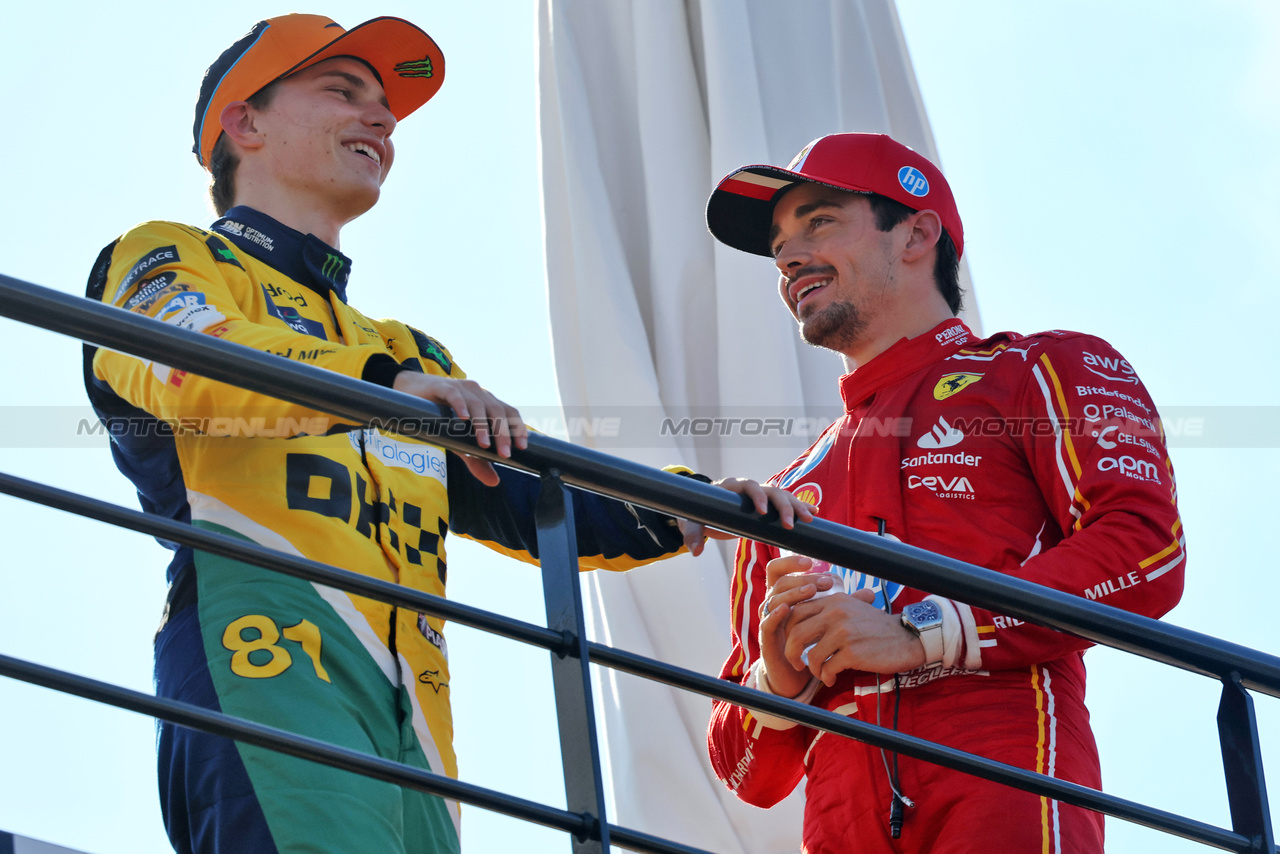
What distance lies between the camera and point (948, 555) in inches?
71.4

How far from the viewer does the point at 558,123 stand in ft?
11.2

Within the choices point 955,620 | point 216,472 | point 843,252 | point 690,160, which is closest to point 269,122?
point 216,472

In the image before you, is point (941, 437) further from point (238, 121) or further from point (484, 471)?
point (238, 121)

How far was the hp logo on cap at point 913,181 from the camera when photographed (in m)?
2.50

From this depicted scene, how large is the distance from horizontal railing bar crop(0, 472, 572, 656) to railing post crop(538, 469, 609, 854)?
0.26ft

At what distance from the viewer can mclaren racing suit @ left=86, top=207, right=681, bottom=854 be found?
1.49 metres

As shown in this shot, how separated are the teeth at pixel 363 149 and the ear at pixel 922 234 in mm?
836

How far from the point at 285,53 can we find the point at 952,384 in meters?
1.05

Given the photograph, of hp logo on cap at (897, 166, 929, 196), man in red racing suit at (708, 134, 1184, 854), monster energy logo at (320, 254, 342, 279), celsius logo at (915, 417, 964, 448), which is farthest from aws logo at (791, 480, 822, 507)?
monster energy logo at (320, 254, 342, 279)

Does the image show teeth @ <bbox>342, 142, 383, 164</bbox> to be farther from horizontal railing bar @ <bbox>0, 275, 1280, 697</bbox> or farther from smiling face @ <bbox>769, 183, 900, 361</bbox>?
horizontal railing bar @ <bbox>0, 275, 1280, 697</bbox>

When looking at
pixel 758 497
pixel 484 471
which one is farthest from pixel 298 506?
pixel 758 497

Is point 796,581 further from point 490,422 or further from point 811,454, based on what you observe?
point 490,422

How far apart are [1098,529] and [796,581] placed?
14.5 inches

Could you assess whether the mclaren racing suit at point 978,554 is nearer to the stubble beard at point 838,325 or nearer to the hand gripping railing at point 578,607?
the stubble beard at point 838,325
